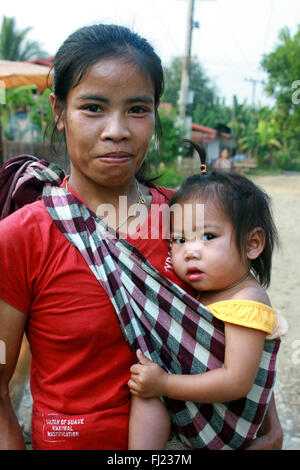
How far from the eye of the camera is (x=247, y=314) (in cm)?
133

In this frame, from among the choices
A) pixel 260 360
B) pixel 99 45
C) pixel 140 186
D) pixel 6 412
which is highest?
pixel 99 45

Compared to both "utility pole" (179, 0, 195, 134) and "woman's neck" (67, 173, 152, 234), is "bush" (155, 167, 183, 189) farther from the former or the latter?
"woman's neck" (67, 173, 152, 234)

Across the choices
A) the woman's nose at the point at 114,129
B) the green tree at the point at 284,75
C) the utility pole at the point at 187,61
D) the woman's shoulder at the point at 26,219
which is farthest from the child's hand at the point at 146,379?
the green tree at the point at 284,75

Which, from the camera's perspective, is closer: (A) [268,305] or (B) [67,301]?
(B) [67,301]

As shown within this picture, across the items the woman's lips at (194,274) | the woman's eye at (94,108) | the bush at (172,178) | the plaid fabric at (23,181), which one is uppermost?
the woman's eye at (94,108)

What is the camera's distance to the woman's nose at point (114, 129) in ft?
4.33

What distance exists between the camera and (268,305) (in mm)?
1406

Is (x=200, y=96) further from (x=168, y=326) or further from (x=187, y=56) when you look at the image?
(x=168, y=326)

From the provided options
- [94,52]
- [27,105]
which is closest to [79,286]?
[94,52]

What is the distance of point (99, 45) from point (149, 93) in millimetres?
195

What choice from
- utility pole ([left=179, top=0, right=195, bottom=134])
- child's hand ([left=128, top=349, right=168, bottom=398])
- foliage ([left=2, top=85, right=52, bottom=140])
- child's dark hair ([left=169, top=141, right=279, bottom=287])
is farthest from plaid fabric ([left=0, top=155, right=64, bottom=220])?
utility pole ([left=179, top=0, right=195, bottom=134])

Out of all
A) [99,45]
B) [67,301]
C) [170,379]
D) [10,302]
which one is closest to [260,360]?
[170,379]

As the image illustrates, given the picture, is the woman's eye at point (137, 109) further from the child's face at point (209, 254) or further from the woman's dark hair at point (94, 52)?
the child's face at point (209, 254)
